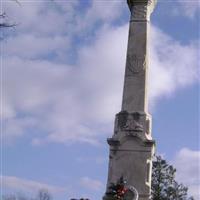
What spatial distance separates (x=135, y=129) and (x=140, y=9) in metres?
5.42

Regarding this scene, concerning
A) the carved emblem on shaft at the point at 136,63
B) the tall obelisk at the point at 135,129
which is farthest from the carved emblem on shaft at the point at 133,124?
the carved emblem on shaft at the point at 136,63

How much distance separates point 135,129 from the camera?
2020cm

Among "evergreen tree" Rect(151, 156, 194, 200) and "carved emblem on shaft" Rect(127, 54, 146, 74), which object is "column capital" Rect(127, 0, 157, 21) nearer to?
"carved emblem on shaft" Rect(127, 54, 146, 74)

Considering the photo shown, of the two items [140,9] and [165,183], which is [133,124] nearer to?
[140,9]

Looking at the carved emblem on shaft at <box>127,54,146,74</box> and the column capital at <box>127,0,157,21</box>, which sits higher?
the column capital at <box>127,0,157,21</box>

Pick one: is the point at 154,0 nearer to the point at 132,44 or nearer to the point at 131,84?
the point at 132,44

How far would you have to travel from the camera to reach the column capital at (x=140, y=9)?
72.3ft

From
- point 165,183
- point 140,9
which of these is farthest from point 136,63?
point 165,183

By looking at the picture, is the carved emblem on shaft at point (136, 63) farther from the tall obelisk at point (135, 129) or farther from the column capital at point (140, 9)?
the column capital at point (140, 9)

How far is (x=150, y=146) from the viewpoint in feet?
65.3

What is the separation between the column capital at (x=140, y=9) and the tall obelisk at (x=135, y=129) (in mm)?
451

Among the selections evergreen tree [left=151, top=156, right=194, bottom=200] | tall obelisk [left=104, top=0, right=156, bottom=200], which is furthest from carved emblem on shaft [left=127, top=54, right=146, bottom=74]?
evergreen tree [left=151, top=156, right=194, bottom=200]

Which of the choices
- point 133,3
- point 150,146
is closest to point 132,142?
point 150,146

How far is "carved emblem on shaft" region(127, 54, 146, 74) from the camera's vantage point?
2116 centimetres
